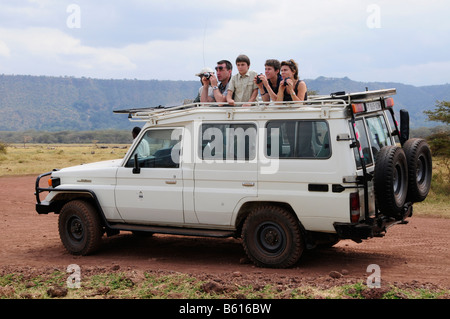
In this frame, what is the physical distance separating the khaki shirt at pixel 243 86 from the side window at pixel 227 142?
86 centimetres

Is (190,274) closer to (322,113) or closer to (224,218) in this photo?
(224,218)

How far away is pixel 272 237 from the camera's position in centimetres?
757

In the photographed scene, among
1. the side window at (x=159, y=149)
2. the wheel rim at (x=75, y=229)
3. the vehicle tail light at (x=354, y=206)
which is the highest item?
the side window at (x=159, y=149)

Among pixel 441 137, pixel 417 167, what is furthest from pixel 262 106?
pixel 441 137

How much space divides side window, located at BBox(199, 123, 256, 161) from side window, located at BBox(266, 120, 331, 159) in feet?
0.80

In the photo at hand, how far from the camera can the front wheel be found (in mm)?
7371

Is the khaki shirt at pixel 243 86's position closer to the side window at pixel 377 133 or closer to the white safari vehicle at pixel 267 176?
the white safari vehicle at pixel 267 176

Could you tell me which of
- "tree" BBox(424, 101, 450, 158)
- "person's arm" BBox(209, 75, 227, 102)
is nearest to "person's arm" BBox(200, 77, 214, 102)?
"person's arm" BBox(209, 75, 227, 102)

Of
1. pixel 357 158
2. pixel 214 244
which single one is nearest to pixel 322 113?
pixel 357 158

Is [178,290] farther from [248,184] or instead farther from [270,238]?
[248,184]

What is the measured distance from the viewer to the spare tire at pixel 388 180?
6.85 metres

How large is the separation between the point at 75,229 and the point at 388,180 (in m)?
4.68

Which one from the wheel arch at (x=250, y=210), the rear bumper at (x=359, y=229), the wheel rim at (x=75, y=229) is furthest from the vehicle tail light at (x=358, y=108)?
the wheel rim at (x=75, y=229)

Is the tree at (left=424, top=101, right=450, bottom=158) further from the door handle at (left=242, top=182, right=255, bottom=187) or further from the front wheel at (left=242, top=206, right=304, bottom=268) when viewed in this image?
the door handle at (left=242, top=182, right=255, bottom=187)
